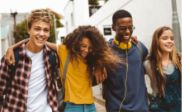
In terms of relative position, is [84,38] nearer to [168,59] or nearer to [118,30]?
[118,30]

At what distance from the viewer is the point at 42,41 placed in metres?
4.20

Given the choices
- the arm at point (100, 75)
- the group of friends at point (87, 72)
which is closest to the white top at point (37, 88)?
the group of friends at point (87, 72)

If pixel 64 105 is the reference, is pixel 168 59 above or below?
above

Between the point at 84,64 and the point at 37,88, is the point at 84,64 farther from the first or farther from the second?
the point at 37,88

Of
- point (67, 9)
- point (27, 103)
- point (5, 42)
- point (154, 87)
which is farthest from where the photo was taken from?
point (5, 42)

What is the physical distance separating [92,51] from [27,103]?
2.52ft

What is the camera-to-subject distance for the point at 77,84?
14.0 ft

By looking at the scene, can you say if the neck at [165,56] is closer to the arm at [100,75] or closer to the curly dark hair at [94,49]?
the curly dark hair at [94,49]

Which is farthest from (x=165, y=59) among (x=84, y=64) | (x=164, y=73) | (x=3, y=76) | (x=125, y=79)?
(x=3, y=76)

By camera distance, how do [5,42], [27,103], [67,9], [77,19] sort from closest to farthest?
[27,103] → [77,19] → [67,9] → [5,42]

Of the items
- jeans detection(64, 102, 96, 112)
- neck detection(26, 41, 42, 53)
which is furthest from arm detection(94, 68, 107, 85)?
neck detection(26, 41, 42, 53)

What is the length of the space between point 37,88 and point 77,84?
0.36 metres

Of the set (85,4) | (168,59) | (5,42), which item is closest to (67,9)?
(85,4)

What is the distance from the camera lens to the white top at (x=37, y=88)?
4.18 m
